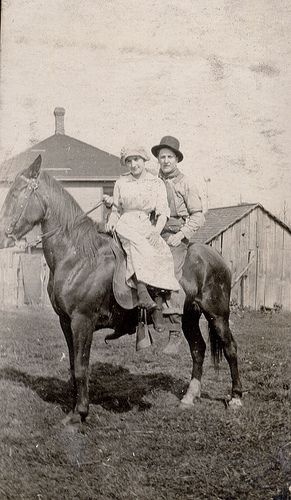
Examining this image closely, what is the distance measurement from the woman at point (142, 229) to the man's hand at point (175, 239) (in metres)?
0.21

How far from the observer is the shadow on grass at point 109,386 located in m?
4.54

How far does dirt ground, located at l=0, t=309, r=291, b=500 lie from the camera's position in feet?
10.8

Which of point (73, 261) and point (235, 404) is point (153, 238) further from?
point (235, 404)

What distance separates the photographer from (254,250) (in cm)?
672

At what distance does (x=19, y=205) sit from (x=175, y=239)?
140 centimetres

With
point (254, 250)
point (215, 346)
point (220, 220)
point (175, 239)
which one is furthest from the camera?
point (220, 220)

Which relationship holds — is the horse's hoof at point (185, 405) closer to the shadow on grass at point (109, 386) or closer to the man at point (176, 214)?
the shadow on grass at point (109, 386)

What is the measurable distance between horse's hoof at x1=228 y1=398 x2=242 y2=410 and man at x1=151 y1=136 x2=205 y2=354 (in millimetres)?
696

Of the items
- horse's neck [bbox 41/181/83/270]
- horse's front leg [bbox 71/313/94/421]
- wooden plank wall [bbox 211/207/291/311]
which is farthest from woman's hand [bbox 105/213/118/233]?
wooden plank wall [bbox 211/207/291/311]

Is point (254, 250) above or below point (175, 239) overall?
below

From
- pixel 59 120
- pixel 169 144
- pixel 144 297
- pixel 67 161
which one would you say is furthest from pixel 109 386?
pixel 67 161

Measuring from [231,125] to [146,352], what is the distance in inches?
119

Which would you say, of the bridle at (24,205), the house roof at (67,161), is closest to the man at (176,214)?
the house roof at (67,161)

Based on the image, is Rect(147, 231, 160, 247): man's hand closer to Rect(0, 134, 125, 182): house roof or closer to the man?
the man
